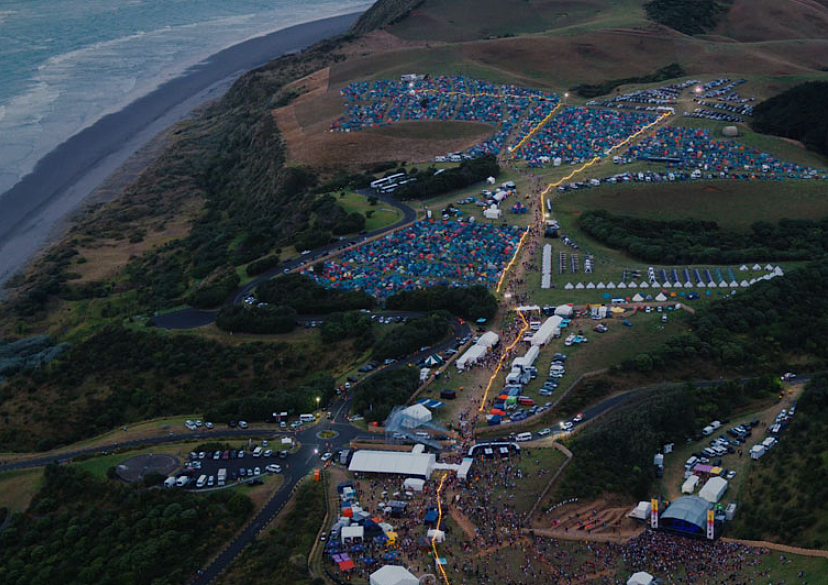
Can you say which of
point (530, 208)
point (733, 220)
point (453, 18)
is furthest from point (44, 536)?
point (453, 18)

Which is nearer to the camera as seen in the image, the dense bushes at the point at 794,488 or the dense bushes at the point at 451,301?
the dense bushes at the point at 794,488

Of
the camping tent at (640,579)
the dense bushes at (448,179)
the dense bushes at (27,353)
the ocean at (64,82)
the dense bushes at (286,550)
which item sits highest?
the ocean at (64,82)

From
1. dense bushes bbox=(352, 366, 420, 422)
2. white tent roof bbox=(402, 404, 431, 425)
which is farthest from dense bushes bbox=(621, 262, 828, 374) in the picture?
white tent roof bbox=(402, 404, 431, 425)

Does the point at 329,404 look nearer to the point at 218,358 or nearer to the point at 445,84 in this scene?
the point at 218,358

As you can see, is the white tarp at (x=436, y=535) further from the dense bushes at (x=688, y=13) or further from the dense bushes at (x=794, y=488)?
the dense bushes at (x=688, y=13)

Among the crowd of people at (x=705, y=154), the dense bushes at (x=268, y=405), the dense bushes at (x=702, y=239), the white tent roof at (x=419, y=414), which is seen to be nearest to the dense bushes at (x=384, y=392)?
the white tent roof at (x=419, y=414)

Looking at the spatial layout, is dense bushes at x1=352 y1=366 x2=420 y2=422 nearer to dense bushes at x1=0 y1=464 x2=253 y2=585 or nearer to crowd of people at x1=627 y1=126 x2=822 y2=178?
dense bushes at x1=0 y1=464 x2=253 y2=585

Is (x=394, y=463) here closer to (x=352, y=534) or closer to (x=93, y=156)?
(x=352, y=534)
